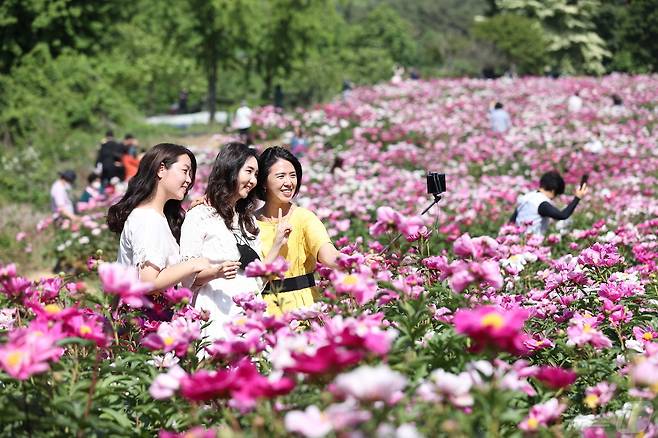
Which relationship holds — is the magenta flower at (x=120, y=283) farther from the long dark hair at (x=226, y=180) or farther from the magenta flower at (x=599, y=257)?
the magenta flower at (x=599, y=257)

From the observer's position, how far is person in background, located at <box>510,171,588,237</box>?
20.5ft

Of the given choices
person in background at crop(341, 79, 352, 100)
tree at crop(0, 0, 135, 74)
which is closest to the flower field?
person in background at crop(341, 79, 352, 100)

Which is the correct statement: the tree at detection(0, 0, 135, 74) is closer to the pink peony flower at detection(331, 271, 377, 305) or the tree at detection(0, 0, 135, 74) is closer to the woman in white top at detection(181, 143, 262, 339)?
the woman in white top at detection(181, 143, 262, 339)

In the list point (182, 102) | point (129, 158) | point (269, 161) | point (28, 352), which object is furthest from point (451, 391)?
point (182, 102)

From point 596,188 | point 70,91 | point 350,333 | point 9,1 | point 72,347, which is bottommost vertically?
point 596,188

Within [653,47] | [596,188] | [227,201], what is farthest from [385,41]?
[227,201]

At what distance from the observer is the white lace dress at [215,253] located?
3664mm

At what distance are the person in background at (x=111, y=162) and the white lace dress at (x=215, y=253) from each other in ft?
28.3

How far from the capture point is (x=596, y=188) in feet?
35.3

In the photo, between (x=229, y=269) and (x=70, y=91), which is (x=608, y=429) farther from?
(x=70, y=91)

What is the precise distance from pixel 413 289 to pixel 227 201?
1.35 metres

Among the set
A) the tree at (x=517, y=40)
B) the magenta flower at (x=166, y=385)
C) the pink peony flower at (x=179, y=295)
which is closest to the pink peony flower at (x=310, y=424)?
the magenta flower at (x=166, y=385)

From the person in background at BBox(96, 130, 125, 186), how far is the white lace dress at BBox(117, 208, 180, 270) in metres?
8.63

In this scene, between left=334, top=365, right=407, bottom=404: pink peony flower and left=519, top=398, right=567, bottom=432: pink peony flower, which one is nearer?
left=334, top=365, right=407, bottom=404: pink peony flower
